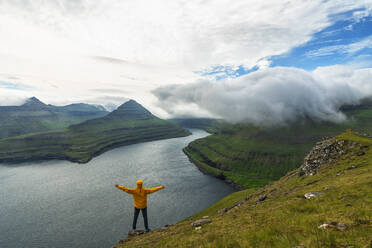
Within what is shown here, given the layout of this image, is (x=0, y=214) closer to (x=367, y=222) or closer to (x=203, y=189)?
(x=203, y=189)

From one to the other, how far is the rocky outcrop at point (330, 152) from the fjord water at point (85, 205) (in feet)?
245

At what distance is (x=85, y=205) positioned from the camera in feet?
401

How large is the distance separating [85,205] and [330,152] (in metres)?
136

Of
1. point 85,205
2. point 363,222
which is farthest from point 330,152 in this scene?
point 85,205

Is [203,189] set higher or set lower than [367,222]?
lower

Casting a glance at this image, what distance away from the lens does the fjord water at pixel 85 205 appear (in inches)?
3568

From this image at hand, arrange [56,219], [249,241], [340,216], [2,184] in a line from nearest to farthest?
[249,241] → [340,216] → [56,219] → [2,184]

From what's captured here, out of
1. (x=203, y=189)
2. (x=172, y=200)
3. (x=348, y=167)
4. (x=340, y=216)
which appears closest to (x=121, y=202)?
(x=172, y=200)

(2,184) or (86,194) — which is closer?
(86,194)

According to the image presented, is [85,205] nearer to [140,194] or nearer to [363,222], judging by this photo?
[140,194]

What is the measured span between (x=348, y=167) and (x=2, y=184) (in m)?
253

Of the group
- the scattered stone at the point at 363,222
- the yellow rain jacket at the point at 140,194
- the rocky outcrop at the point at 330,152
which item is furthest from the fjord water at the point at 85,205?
the scattered stone at the point at 363,222

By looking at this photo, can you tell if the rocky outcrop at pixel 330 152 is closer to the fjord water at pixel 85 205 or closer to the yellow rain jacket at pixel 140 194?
the yellow rain jacket at pixel 140 194

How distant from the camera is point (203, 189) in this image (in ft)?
502
